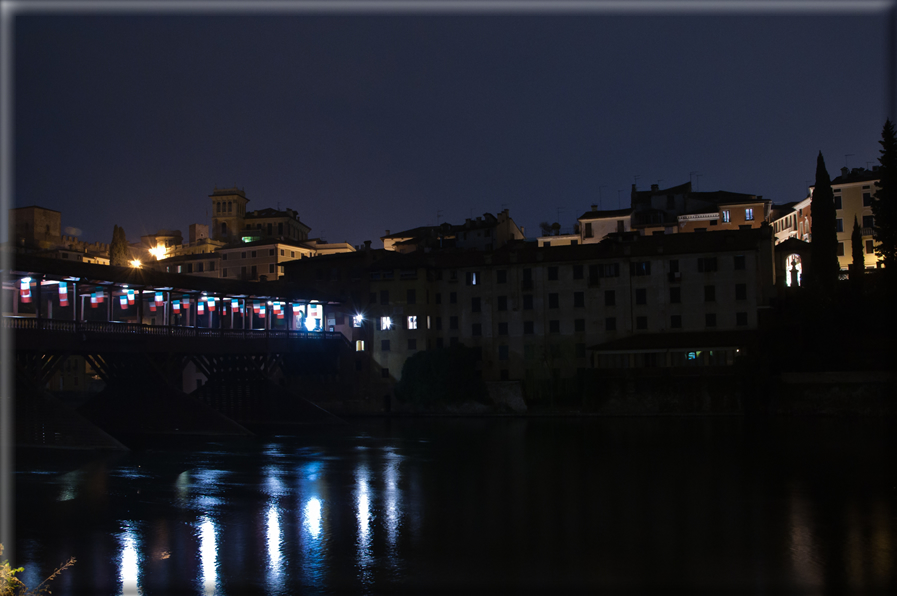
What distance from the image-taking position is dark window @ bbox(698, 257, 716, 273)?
54.2 meters

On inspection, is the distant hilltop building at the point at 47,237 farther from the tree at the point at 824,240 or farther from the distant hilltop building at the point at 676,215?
the tree at the point at 824,240

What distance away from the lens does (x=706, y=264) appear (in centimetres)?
5438

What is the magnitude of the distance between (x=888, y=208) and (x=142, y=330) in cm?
4861

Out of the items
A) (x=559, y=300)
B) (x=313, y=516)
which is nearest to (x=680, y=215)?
(x=559, y=300)

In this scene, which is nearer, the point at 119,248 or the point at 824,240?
the point at 824,240

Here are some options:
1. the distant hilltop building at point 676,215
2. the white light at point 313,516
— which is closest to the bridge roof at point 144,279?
the white light at point 313,516

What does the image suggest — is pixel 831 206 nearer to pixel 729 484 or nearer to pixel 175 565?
pixel 729 484

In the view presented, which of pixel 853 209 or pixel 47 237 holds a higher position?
pixel 47 237

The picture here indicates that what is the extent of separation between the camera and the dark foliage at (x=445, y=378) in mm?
56438

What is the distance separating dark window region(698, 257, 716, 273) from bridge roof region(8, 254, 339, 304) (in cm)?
2947

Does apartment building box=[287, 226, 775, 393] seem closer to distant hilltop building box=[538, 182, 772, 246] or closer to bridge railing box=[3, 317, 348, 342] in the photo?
bridge railing box=[3, 317, 348, 342]

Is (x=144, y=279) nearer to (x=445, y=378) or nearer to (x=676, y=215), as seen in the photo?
(x=445, y=378)

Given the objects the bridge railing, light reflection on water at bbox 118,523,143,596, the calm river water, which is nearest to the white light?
the calm river water

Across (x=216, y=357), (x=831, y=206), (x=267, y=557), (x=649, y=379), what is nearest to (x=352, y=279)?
(x=216, y=357)
